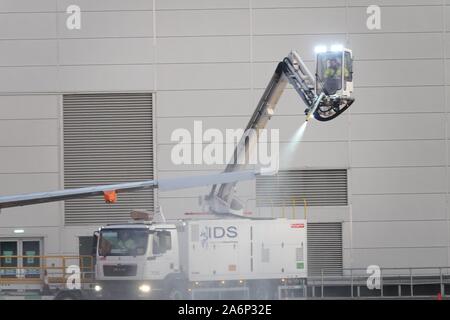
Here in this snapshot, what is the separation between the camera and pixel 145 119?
32062 mm

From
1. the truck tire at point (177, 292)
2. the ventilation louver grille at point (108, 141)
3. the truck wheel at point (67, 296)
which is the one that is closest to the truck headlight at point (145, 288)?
the truck tire at point (177, 292)

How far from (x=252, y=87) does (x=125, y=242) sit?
10551 millimetres

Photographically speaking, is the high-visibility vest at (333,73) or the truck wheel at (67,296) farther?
the truck wheel at (67,296)

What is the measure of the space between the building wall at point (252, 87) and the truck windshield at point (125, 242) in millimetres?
8655

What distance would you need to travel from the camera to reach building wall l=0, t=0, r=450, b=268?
3142 cm

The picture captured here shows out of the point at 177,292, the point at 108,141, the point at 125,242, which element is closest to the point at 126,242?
the point at 125,242

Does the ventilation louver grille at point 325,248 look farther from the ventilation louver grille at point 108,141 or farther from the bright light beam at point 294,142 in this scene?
the ventilation louver grille at point 108,141

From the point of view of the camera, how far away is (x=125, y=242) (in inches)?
899

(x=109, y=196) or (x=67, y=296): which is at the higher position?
(x=109, y=196)

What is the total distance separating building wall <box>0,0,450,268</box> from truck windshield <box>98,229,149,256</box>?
8.65 meters

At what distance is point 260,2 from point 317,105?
12397mm

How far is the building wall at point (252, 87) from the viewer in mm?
31422

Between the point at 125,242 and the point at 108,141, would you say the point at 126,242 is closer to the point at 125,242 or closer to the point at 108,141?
the point at 125,242

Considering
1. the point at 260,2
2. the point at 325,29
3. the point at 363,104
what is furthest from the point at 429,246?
the point at 260,2
